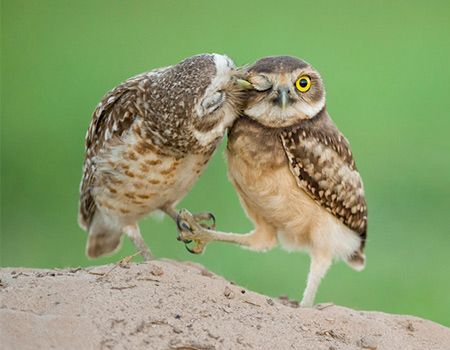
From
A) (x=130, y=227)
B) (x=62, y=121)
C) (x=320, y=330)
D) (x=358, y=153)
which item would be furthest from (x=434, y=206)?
(x=320, y=330)

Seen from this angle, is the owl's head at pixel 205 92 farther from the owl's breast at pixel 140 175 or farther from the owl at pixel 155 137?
the owl's breast at pixel 140 175

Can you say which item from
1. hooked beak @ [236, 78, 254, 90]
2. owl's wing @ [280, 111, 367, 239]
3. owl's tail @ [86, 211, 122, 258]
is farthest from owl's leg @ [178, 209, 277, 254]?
hooked beak @ [236, 78, 254, 90]

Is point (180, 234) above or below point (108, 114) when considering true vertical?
below

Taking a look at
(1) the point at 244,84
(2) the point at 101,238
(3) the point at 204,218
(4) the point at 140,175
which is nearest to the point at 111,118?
(4) the point at 140,175

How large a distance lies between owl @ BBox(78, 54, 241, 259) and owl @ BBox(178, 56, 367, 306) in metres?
0.13

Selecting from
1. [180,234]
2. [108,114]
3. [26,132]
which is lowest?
[180,234]

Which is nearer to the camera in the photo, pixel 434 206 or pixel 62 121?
pixel 434 206

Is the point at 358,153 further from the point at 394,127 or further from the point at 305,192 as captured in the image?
the point at 305,192

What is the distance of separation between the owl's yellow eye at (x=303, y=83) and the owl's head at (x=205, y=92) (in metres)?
0.29

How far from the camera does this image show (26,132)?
10.6m

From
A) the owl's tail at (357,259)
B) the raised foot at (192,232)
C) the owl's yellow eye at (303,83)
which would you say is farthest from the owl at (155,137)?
the owl's tail at (357,259)

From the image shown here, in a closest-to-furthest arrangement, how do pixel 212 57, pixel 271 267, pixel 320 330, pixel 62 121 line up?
pixel 320 330
pixel 212 57
pixel 271 267
pixel 62 121

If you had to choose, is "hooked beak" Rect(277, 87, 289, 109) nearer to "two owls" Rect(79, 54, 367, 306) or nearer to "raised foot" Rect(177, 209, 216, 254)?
"two owls" Rect(79, 54, 367, 306)

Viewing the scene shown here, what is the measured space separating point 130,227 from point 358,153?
4.60 m
